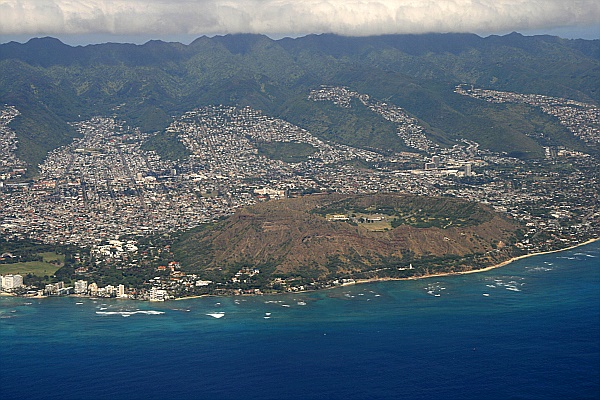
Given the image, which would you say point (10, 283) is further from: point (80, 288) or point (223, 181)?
point (223, 181)

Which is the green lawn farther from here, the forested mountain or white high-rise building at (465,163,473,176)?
the forested mountain

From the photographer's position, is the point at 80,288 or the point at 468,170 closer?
the point at 80,288

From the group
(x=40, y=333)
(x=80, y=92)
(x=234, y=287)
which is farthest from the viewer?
(x=80, y=92)

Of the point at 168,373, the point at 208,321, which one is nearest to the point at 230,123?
the point at 208,321

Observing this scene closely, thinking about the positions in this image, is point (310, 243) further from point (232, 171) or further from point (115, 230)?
point (232, 171)

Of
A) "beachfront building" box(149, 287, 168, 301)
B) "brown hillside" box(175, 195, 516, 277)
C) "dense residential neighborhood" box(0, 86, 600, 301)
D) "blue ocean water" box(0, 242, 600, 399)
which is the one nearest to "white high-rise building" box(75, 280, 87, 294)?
"dense residential neighborhood" box(0, 86, 600, 301)

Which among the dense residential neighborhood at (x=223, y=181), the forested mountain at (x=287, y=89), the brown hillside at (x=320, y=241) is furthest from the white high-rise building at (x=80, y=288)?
the forested mountain at (x=287, y=89)

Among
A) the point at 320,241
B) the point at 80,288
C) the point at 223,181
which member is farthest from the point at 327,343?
the point at 223,181
